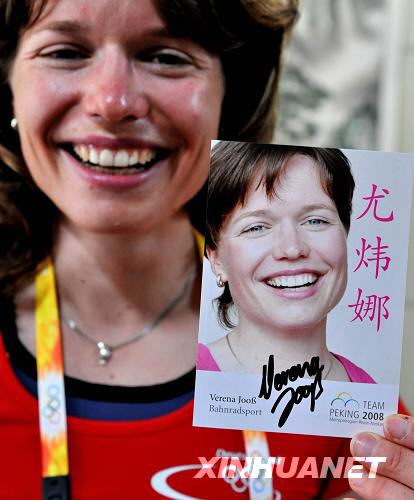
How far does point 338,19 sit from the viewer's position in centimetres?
171

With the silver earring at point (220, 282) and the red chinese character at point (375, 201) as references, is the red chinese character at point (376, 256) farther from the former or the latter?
the silver earring at point (220, 282)

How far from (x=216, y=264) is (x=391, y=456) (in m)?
0.28

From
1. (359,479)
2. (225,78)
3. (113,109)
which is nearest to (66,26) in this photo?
(113,109)

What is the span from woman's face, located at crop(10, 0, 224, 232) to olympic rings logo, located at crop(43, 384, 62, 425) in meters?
Result: 0.25

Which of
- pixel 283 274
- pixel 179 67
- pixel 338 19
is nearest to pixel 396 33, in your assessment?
pixel 338 19

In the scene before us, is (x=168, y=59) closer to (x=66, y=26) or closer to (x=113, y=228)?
(x=66, y=26)

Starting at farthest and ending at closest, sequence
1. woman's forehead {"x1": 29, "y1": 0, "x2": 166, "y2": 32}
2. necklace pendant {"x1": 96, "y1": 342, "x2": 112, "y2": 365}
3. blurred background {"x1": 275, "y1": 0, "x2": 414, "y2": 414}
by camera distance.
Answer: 1. blurred background {"x1": 275, "y1": 0, "x2": 414, "y2": 414}
2. necklace pendant {"x1": 96, "y1": 342, "x2": 112, "y2": 365}
3. woman's forehead {"x1": 29, "y1": 0, "x2": 166, "y2": 32}

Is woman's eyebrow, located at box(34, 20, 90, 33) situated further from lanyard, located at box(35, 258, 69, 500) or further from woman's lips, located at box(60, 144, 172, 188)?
lanyard, located at box(35, 258, 69, 500)

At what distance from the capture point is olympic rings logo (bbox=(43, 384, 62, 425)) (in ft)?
3.05

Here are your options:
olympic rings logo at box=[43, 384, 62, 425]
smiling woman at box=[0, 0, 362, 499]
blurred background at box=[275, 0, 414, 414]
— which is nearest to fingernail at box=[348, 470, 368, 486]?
smiling woman at box=[0, 0, 362, 499]

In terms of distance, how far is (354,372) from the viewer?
28.3 inches

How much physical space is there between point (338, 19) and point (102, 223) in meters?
1.08

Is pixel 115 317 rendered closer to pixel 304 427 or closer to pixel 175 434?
pixel 175 434
